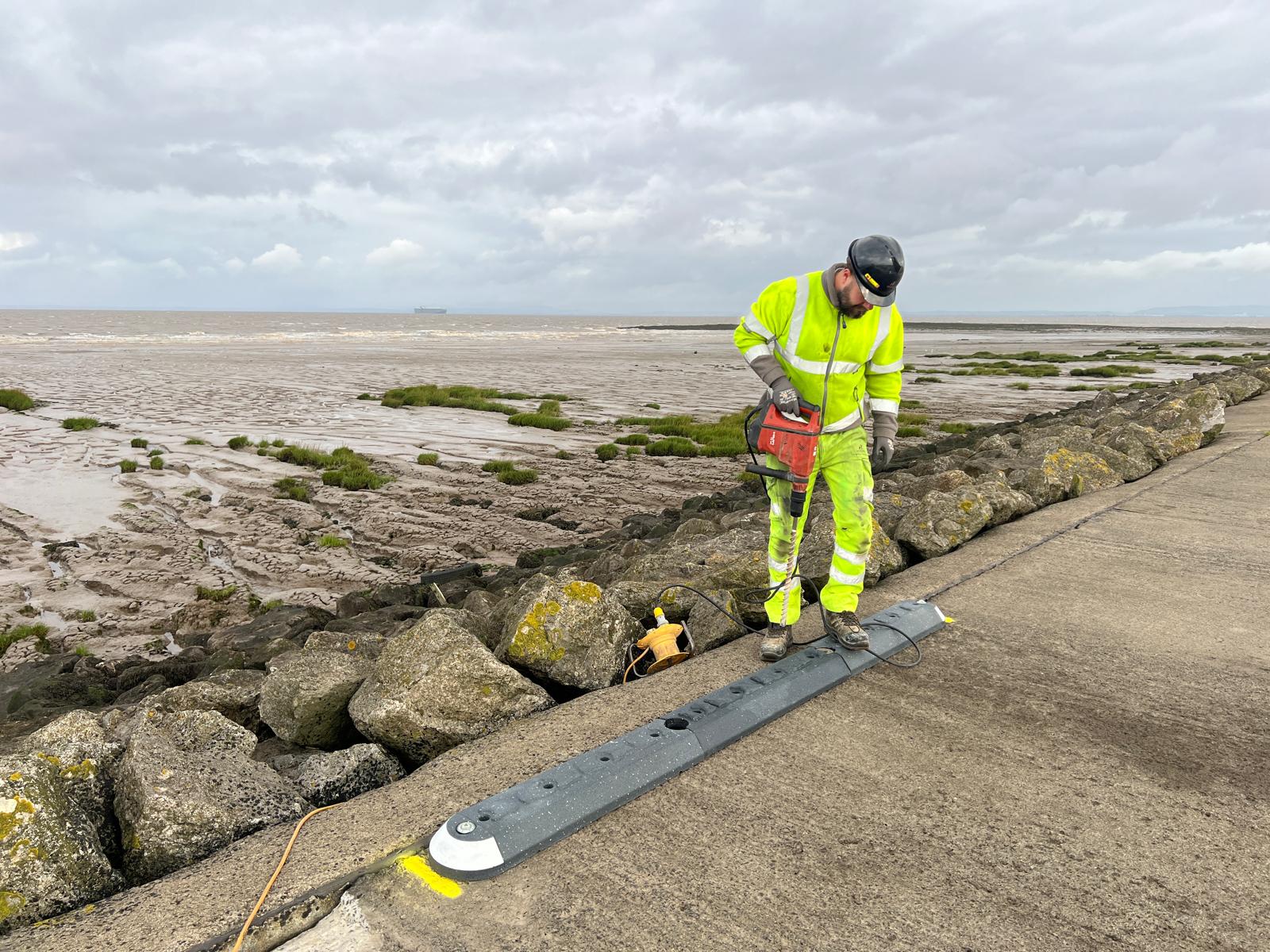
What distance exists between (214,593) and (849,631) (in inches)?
246

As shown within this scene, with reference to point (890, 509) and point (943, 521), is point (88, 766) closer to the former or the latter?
point (943, 521)

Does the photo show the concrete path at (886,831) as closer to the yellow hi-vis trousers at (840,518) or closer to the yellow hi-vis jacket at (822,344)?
the yellow hi-vis trousers at (840,518)

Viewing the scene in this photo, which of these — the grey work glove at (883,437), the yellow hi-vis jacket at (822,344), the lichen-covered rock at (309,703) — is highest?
the yellow hi-vis jacket at (822,344)

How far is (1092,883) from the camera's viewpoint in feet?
7.90

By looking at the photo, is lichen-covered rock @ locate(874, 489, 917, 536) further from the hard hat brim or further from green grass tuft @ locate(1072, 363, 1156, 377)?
green grass tuft @ locate(1072, 363, 1156, 377)

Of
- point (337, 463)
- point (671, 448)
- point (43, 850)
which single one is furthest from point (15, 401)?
point (43, 850)

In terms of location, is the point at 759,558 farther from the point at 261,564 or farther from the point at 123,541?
the point at 123,541

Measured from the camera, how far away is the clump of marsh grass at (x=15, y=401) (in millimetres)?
19375

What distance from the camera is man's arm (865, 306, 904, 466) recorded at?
3936 millimetres

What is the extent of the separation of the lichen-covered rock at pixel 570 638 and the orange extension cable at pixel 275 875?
1.18m

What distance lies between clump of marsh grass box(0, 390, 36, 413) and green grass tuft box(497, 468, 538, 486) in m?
14.4

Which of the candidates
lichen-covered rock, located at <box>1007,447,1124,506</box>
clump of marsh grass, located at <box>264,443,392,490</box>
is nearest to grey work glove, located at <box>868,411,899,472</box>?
lichen-covered rock, located at <box>1007,447,1124,506</box>

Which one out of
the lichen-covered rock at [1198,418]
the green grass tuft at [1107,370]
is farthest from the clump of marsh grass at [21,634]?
the green grass tuft at [1107,370]

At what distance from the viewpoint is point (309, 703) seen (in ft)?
12.0
